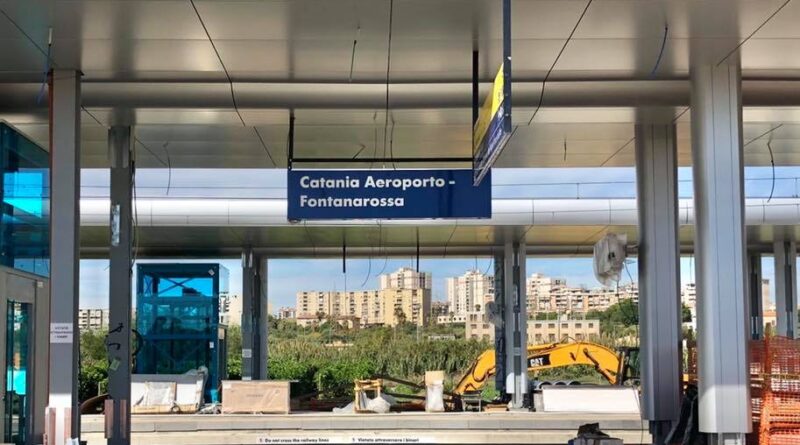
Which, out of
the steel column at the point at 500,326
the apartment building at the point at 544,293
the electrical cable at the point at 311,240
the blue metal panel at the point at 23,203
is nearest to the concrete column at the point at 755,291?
the steel column at the point at 500,326

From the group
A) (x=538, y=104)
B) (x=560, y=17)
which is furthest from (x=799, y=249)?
(x=560, y=17)

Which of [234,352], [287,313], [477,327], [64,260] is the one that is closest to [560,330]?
[477,327]

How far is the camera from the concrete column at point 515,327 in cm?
2475

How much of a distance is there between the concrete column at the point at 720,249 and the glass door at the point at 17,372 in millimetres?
6928

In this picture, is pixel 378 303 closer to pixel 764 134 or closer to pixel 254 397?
pixel 254 397

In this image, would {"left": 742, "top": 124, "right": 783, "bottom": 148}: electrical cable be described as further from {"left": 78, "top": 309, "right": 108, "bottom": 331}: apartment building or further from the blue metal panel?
{"left": 78, "top": 309, "right": 108, "bottom": 331}: apartment building

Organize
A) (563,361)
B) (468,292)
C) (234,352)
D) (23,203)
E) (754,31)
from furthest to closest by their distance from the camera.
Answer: (468,292), (234,352), (563,361), (23,203), (754,31)

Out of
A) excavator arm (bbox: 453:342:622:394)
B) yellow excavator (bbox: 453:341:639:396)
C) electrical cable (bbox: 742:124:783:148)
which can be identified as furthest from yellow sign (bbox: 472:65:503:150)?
excavator arm (bbox: 453:342:622:394)

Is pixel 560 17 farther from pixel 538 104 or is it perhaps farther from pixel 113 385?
pixel 113 385

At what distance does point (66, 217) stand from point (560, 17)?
4988mm

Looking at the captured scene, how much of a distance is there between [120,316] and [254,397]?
10.2 m

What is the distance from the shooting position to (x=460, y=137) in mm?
14258

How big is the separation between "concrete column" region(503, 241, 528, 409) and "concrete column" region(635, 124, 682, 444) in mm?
12343

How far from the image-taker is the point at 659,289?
483 inches
